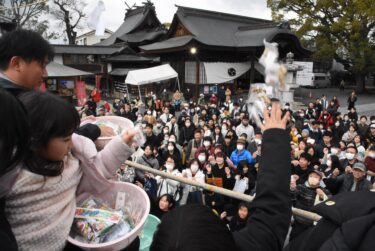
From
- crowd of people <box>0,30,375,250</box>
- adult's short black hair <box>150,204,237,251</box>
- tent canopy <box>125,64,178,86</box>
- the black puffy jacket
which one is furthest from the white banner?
adult's short black hair <box>150,204,237,251</box>

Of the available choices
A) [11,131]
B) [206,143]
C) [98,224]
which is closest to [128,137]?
[98,224]

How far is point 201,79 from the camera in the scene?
18672 mm

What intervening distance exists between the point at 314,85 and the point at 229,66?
13.2m

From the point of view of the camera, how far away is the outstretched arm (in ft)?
3.74

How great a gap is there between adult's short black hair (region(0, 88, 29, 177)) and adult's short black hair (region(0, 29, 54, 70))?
0.69 m

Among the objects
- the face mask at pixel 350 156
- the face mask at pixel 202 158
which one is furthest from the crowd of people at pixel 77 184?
the face mask at pixel 350 156

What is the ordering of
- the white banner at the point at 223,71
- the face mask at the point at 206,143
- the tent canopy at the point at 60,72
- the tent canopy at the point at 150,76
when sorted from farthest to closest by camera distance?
the white banner at the point at 223,71 → the tent canopy at the point at 150,76 → the tent canopy at the point at 60,72 → the face mask at the point at 206,143

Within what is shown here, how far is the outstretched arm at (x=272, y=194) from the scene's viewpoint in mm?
1140

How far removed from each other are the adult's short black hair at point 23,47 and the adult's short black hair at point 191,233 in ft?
3.50

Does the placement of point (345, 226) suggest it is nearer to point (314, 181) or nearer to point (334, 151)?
point (314, 181)

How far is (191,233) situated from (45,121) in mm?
695

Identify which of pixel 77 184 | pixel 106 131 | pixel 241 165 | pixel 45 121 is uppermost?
pixel 45 121

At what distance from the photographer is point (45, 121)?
112 cm

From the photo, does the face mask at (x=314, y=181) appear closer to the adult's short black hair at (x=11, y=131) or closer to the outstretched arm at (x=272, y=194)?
the outstretched arm at (x=272, y=194)
